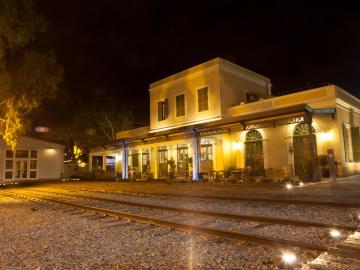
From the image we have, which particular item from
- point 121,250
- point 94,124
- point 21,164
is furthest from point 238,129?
point 94,124

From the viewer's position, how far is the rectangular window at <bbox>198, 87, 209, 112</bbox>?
21.0m

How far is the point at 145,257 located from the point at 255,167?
14.6m

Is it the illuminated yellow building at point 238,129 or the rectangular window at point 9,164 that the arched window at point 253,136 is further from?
the rectangular window at point 9,164

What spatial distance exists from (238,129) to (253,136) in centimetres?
137

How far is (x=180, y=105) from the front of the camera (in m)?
23.0

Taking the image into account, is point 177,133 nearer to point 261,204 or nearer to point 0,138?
point 261,204

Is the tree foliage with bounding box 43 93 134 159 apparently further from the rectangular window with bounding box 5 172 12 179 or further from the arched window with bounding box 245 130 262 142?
the arched window with bounding box 245 130 262 142

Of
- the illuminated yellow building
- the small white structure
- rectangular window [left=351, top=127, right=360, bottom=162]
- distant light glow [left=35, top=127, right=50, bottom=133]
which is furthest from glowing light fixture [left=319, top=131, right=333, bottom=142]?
distant light glow [left=35, top=127, right=50, bottom=133]

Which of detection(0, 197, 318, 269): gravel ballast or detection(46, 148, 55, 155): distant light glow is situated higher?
detection(46, 148, 55, 155): distant light glow

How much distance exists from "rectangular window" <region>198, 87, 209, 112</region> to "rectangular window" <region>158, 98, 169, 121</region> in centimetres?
356

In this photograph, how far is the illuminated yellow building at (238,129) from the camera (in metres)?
15.1

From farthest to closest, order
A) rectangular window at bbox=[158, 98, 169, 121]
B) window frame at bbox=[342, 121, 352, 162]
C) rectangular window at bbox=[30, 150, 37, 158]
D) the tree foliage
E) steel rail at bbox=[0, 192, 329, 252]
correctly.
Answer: the tree foliage → rectangular window at bbox=[30, 150, 37, 158] → rectangular window at bbox=[158, 98, 169, 121] → window frame at bbox=[342, 121, 352, 162] → steel rail at bbox=[0, 192, 329, 252]

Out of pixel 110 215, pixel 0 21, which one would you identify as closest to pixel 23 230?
pixel 110 215

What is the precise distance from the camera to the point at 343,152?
15.2 metres
